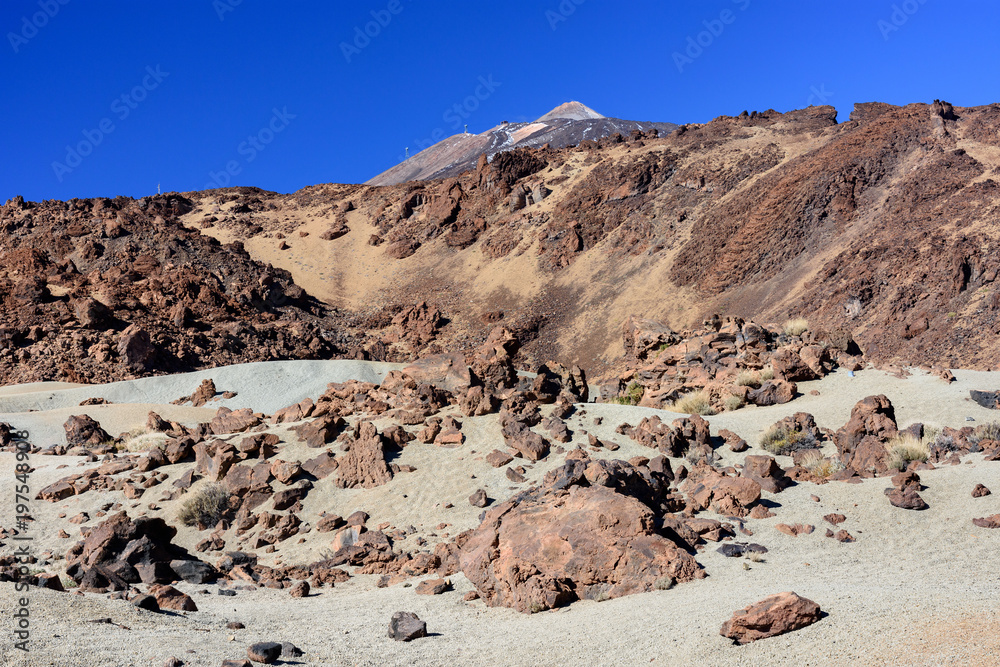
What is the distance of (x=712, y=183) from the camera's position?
43.1m

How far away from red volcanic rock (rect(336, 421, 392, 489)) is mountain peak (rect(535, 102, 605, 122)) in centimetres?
11752

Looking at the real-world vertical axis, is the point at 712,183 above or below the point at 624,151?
below

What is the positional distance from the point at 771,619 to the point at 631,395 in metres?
12.0

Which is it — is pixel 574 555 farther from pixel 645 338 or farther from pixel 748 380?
pixel 645 338

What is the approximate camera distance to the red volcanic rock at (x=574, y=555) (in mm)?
7445

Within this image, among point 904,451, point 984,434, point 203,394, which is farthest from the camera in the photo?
point 203,394

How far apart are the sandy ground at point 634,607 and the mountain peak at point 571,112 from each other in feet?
390

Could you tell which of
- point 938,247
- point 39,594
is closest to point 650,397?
point 39,594

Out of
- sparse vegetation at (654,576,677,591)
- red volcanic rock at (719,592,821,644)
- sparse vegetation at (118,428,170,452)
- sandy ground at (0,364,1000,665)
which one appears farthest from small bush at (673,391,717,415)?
sparse vegetation at (118,428,170,452)

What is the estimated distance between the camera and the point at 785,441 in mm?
12047

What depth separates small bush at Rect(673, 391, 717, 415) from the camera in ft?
49.8

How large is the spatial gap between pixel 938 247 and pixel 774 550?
24.8 m

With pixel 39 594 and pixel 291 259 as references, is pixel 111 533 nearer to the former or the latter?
pixel 39 594

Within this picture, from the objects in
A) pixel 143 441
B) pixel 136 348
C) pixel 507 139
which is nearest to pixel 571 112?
pixel 507 139
